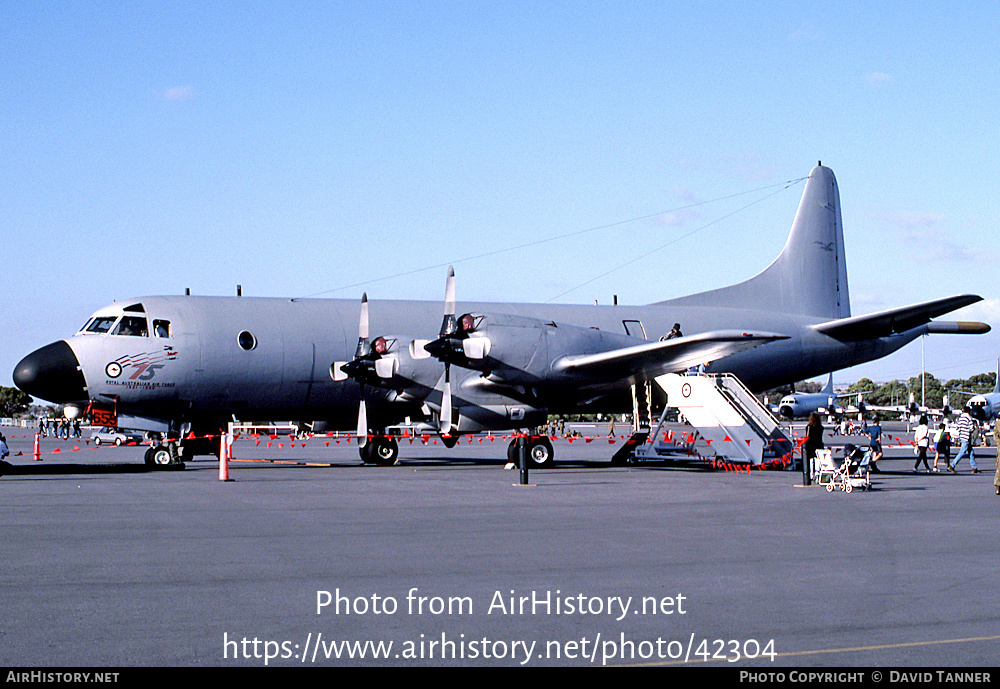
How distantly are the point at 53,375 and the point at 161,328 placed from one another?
2529mm

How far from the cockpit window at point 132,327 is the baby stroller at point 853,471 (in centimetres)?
1530

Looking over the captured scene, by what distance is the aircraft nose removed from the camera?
886 inches

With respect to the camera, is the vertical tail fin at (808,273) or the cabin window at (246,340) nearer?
the cabin window at (246,340)

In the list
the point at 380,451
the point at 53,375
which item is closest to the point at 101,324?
the point at 53,375

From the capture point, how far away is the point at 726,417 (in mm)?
23219

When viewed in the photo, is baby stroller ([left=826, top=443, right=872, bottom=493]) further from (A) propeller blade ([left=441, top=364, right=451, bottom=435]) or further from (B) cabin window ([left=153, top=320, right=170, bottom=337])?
(B) cabin window ([left=153, top=320, right=170, bottom=337])

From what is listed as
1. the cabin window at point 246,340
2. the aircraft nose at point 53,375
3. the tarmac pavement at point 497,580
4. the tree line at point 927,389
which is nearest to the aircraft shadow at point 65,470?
the aircraft nose at point 53,375

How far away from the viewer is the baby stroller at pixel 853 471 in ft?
56.1

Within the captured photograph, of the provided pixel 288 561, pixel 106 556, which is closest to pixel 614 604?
pixel 288 561

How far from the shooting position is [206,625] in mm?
6359

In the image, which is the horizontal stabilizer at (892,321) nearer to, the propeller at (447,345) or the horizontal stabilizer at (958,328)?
the horizontal stabilizer at (958,328)

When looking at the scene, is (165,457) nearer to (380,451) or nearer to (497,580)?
(380,451)

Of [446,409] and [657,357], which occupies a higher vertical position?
[657,357]
